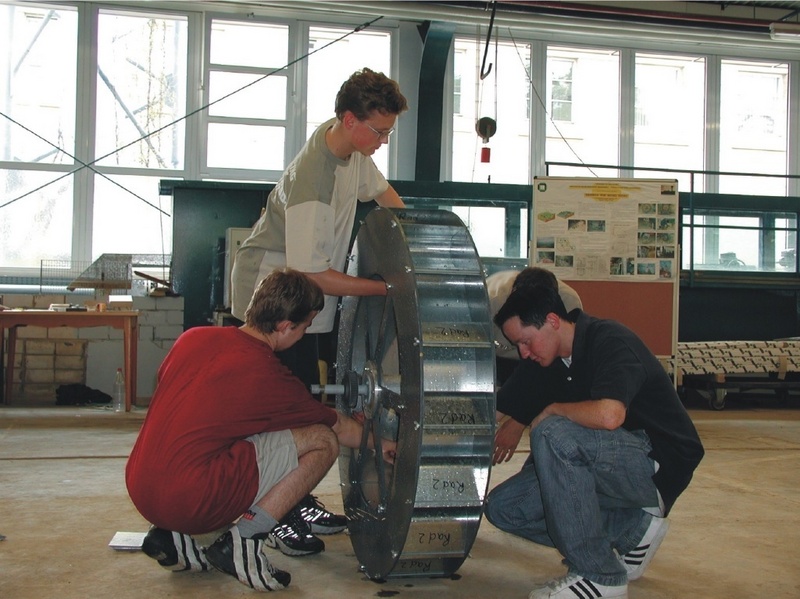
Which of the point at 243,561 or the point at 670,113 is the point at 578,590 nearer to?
the point at 243,561

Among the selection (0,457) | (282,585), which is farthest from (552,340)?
(0,457)

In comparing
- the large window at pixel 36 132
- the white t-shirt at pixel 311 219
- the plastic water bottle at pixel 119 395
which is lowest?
the plastic water bottle at pixel 119 395

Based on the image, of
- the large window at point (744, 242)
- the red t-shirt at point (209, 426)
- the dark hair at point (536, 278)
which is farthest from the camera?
the large window at point (744, 242)

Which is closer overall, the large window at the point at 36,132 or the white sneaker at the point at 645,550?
the white sneaker at the point at 645,550

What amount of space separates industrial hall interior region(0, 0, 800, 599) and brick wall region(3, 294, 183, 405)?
2cm

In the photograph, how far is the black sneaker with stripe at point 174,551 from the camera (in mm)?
2086

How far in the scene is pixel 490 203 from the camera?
6.69 metres

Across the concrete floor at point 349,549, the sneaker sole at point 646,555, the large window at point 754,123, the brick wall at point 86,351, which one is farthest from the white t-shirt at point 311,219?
the large window at point 754,123

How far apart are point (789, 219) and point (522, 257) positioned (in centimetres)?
267

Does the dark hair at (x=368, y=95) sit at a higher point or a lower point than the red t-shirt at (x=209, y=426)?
higher

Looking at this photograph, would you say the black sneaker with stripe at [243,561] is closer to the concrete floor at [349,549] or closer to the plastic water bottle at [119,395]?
the concrete floor at [349,549]

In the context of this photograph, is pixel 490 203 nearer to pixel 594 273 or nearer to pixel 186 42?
pixel 594 273

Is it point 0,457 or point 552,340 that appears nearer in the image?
point 552,340

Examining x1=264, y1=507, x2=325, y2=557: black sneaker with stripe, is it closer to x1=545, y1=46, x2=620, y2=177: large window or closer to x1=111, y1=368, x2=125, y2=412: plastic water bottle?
x1=111, y1=368, x2=125, y2=412: plastic water bottle
